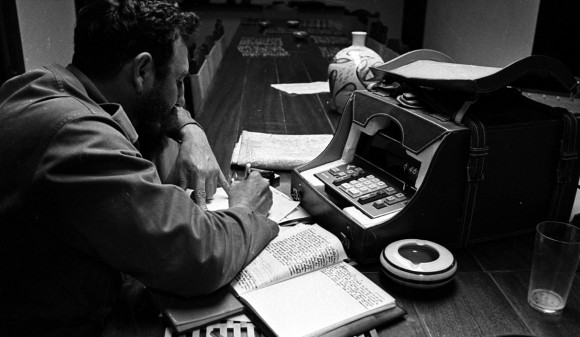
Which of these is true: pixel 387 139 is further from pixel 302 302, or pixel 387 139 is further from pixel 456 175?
pixel 302 302

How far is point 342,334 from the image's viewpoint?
30.7 inches

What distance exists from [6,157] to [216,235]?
13.2 inches

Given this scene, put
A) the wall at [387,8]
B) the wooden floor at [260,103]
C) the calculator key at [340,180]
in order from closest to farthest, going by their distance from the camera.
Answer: the calculator key at [340,180] < the wooden floor at [260,103] < the wall at [387,8]

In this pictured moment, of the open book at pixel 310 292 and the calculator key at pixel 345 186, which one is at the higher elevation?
the calculator key at pixel 345 186

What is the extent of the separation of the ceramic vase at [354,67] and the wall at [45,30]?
8.24 feet

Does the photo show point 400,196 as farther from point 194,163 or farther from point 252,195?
point 194,163

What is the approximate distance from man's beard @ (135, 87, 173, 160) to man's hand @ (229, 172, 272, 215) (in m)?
0.21

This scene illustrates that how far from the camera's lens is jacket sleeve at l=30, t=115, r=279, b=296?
31.1 inches

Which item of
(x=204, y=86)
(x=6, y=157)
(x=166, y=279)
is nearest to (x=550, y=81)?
(x=166, y=279)

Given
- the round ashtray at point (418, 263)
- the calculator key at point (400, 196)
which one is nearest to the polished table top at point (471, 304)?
the round ashtray at point (418, 263)

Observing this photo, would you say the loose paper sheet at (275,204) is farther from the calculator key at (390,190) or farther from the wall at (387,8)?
the wall at (387,8)

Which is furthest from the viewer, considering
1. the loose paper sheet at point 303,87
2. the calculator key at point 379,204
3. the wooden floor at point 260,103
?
the loose paper sheet at point 303,87

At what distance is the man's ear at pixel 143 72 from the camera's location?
3.36ft

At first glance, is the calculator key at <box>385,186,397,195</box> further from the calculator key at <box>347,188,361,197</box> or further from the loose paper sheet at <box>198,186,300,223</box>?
the loose paper sheet at <box>198,186,300,223</box>
